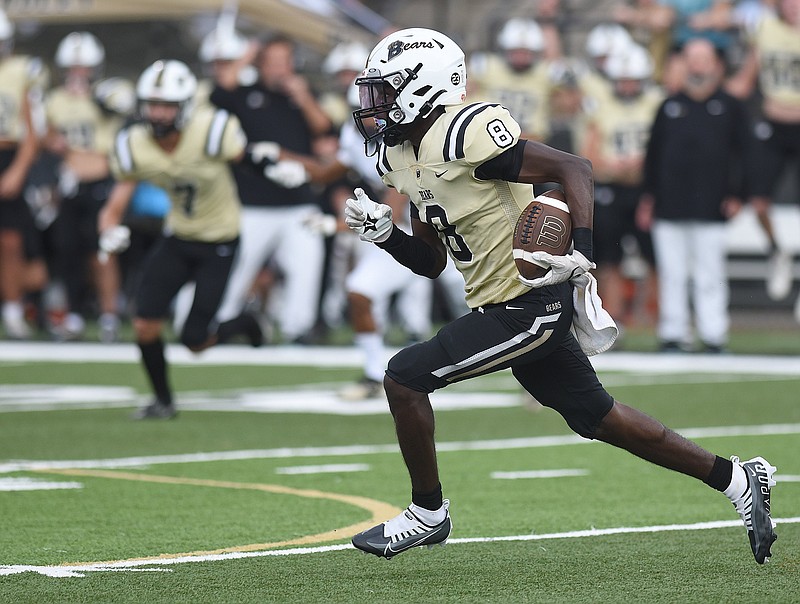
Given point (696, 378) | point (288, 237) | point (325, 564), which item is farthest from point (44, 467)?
point (288, 237)

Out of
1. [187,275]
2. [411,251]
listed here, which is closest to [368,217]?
[411,251]

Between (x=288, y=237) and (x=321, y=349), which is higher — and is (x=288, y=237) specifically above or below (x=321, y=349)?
above

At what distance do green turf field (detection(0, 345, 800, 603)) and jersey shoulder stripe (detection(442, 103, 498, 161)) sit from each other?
49.5 inches

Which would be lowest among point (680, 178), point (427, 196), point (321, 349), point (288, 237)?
point (321, 349)

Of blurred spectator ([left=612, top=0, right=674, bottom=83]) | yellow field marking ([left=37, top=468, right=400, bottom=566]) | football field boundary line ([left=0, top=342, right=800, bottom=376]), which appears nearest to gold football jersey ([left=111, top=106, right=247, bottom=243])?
yellow field marking ([left=37, top=468, right=400, bottom=566])

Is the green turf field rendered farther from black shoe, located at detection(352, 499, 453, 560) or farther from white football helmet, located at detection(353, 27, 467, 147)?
white football helmet, located at detection(353, 27, 467, 147)

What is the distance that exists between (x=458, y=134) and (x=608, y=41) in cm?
1026

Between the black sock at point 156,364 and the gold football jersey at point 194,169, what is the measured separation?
0.68m

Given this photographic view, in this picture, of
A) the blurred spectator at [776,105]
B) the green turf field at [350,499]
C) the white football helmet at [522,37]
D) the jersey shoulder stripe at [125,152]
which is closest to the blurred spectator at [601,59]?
the white football helmet at [522,37]

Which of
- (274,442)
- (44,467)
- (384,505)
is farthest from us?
(274,442)

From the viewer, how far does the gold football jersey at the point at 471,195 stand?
5.14 meters

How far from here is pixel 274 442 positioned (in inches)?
331

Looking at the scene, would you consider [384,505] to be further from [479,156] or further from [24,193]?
[24,193]

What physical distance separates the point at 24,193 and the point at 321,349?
3.13 metres
